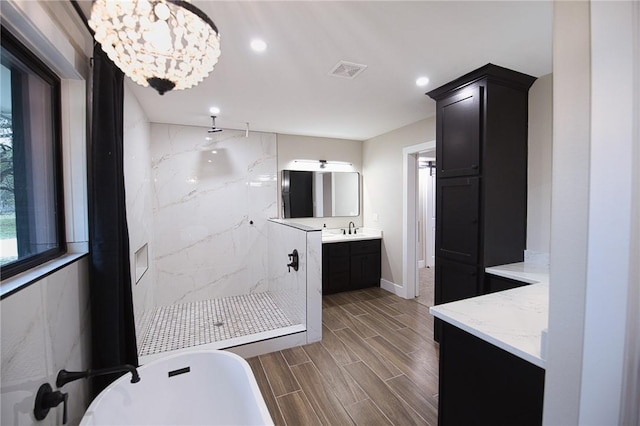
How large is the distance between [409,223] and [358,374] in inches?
88.1

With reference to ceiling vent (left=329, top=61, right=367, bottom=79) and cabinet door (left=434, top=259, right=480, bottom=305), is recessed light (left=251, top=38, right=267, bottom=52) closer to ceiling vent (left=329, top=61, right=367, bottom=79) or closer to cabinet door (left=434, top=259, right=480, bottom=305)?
ceiling vent (left=329, top=61, right=367, bottom=79)

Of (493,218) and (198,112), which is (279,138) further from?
(493,218)

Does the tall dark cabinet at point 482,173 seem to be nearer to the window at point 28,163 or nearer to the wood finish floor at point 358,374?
the wood finish floor at point 358,374

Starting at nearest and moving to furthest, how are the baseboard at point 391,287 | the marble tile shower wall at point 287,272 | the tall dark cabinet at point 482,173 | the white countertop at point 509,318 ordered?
the white countertop at point 509,318 < the tall dark cabinet at point 482,173 < the marble tile shower wall at point 287,272 < the baseboard at point 391,287

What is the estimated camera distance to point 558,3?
81cm

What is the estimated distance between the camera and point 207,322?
128 inches

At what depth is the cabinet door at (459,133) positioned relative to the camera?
7.45ft

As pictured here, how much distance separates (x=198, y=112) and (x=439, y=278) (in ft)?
10.7

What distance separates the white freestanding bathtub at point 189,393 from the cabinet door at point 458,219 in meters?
1.95

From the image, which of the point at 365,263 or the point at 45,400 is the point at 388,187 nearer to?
the point at 365,263

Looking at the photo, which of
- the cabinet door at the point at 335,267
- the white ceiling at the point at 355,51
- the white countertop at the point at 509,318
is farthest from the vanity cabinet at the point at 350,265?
the white countertop at the point at 509,318

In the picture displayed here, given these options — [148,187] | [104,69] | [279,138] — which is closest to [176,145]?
[148,187]

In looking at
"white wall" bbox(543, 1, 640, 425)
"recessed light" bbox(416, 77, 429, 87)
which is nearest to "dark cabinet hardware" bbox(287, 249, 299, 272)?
"recessed light" bbox(416, 77, 429, 87)

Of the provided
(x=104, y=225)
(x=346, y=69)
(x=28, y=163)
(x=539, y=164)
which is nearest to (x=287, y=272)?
(x=104, y=225)
